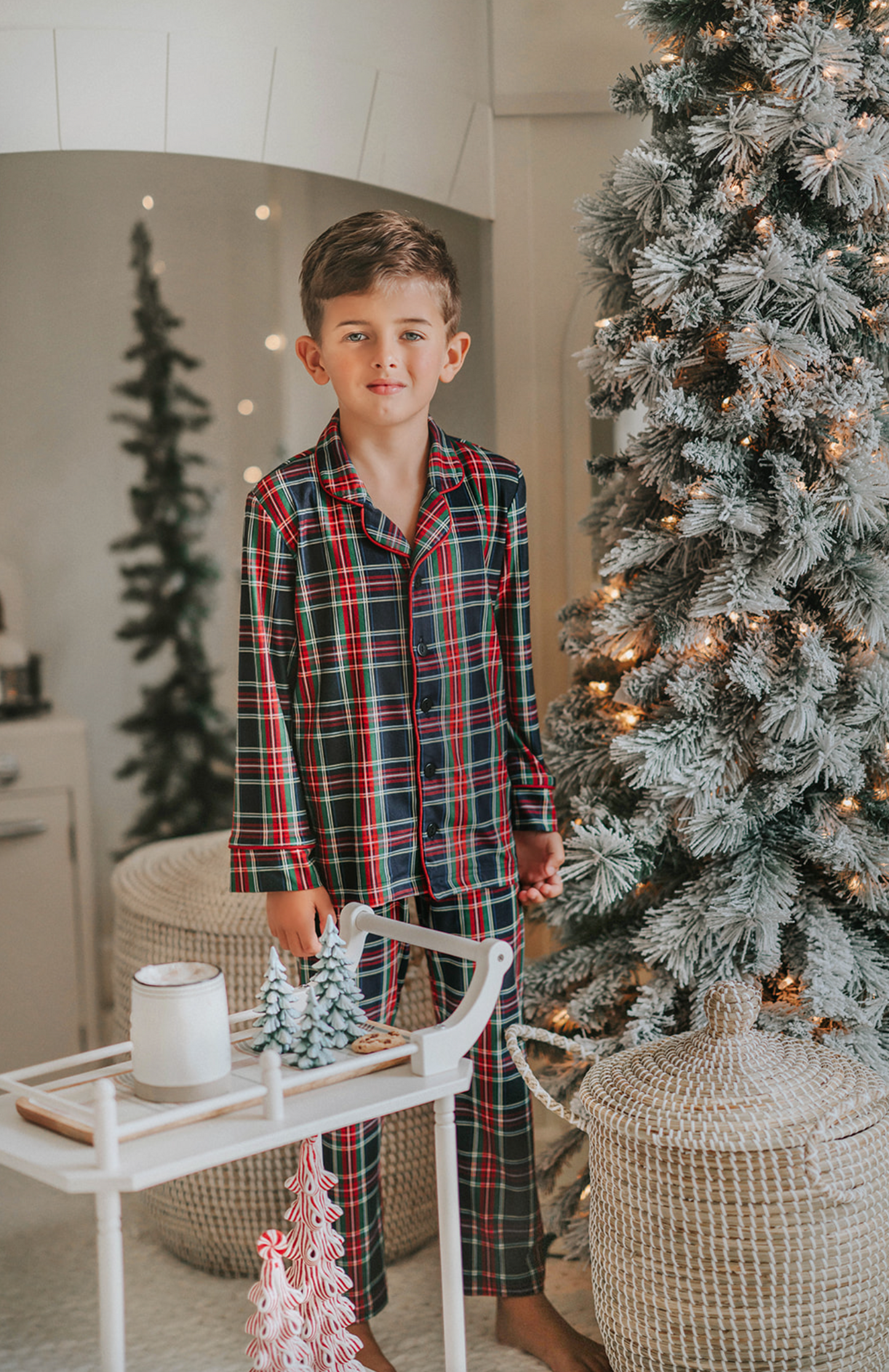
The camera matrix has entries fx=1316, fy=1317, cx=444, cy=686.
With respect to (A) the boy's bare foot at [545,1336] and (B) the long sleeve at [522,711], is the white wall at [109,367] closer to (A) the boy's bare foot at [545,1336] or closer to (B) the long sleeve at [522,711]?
(B) the long sleeve at [522,711]

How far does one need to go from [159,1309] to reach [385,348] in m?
1.43

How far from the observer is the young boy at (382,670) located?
1620 mm

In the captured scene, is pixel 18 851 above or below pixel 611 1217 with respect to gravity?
above

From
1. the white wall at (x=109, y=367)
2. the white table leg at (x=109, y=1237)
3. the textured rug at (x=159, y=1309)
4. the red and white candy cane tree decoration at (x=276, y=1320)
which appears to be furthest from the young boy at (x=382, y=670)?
the white wall at (x=109, y=367)

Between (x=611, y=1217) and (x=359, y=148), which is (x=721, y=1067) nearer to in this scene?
(x=611, y=1217)

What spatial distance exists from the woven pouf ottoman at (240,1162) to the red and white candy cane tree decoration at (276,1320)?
1.66 ft

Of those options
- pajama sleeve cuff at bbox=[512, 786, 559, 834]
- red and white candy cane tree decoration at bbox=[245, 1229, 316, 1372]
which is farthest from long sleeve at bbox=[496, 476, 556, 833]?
red and white candy cane tree decoration at bbox=[245, 1229, 316, 1372]

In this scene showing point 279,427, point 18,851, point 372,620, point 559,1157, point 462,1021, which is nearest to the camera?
point 462,1021

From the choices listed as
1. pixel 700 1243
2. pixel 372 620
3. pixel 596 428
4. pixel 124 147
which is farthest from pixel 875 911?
pixel 124 147

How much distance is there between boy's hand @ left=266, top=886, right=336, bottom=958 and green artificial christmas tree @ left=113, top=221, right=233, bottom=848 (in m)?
A: 1.40

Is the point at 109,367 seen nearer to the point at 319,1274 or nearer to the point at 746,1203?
the point at 319,1274

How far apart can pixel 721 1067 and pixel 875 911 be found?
0.42 meters

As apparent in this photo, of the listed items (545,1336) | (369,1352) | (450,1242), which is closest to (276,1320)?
(450,1242)

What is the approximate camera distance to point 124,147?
88.3 inches
